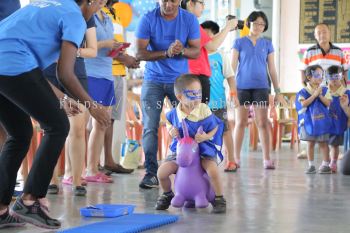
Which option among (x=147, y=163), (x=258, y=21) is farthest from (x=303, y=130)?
(x=147, y=163)

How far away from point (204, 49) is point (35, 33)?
257cm

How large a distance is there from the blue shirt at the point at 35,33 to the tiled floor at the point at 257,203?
0.85 metres

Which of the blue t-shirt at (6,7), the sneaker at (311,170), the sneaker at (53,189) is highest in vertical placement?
the blue t-shirt at (6,7)

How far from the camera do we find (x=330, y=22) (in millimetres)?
11977

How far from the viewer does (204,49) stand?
5.62 meters

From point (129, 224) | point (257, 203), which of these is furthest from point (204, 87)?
point (129, 224)

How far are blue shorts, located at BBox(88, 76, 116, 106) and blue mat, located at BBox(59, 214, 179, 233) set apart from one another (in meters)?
1.73

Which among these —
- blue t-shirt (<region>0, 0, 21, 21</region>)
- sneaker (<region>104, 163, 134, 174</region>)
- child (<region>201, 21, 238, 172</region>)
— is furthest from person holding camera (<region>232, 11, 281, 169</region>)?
blue t-shirt (<region>0, 0, 21, 21</region>)

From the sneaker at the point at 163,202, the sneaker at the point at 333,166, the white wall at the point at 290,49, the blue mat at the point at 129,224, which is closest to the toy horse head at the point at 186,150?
the sneaker at the point at 163,202

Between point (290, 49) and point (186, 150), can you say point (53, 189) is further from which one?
point (290, 49)

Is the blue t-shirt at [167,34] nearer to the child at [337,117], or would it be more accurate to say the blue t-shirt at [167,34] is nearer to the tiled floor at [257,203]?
the tiled floor at [257,203]

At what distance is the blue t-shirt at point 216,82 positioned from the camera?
20.8 feet

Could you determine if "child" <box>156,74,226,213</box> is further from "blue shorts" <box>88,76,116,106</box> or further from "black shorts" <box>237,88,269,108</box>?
"black shorts" <box>237,88,269,108</box>

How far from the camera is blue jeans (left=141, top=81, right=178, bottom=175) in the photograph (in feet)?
16.5
